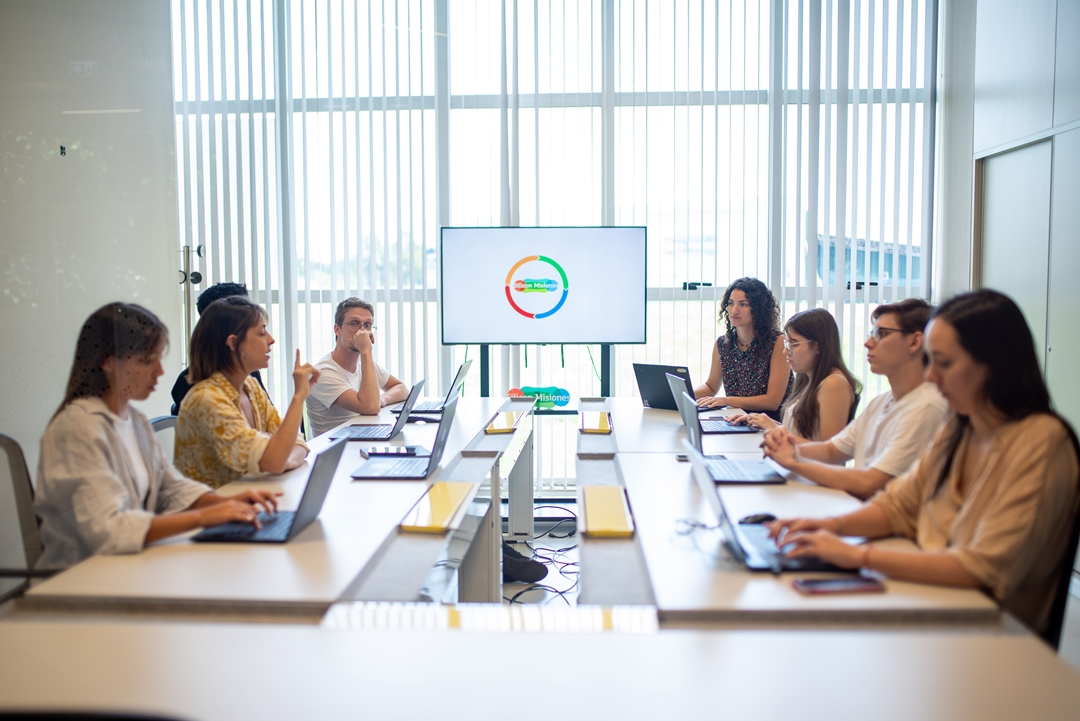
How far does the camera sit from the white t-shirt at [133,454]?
185cm

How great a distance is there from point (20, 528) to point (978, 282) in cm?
457

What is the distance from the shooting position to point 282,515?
6.32 feet

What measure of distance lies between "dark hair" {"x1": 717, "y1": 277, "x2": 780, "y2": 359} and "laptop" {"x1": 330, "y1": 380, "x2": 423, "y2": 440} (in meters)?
1.77

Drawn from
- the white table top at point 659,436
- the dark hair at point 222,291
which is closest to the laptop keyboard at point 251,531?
the white table top at point 659,436

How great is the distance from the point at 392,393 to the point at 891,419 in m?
2.58

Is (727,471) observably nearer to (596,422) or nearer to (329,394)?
(596,422)

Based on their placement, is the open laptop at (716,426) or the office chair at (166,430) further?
the open laptop at (716,426)

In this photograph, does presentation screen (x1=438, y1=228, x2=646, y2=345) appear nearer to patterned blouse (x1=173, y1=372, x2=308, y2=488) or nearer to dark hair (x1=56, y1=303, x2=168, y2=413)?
patterned blouse (x1=173, y1=372, x2=308, y2=488)

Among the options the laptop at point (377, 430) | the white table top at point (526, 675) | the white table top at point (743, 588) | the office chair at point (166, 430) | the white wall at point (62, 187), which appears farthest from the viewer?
the laptop at point (377, 430)

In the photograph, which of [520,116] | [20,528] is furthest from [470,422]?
[520,116]

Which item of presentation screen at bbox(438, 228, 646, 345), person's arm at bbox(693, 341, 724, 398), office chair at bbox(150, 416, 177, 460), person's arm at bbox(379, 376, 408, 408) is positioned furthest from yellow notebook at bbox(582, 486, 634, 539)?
presentation screen at bbox(438, 228, 646, 345)

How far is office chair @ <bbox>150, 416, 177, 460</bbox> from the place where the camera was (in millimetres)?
2397

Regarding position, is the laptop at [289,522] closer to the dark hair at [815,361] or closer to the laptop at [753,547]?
the laptop at [753,547]

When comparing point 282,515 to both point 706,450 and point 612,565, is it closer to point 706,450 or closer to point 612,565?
point 612,565
